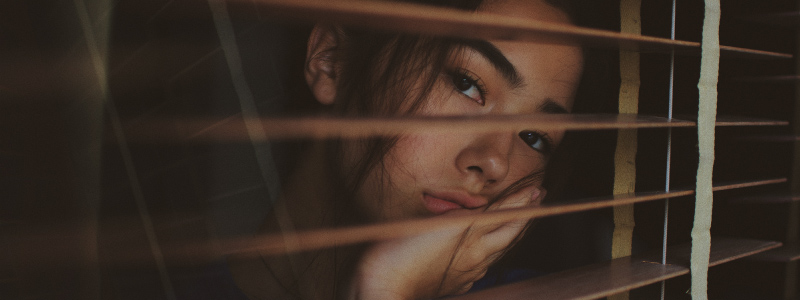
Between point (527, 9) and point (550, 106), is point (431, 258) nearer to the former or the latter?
point (550, 106)

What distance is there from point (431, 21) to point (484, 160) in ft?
1.35

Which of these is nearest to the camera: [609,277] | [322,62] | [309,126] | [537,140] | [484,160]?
[309,126]

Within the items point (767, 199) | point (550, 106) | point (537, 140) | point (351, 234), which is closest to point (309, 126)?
point (351, 234)

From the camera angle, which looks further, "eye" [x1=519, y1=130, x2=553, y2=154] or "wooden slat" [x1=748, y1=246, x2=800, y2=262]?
"eye" [x1=519, y1=130, x2=553, y2=154]

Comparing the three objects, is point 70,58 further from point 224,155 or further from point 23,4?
point 224,155

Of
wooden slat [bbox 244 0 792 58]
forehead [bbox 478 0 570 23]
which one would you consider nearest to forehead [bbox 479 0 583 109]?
forehead [bbox 478 0 570 23]

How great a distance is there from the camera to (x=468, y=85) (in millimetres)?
1005

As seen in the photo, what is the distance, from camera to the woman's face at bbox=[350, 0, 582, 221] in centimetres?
93

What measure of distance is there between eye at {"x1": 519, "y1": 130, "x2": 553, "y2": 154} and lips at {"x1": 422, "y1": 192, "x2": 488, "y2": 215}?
324mm

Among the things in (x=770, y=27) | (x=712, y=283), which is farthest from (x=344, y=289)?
(x=770, y=27)

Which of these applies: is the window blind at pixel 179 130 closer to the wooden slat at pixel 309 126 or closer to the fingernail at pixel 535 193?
the wooden slat at pixel 309 126

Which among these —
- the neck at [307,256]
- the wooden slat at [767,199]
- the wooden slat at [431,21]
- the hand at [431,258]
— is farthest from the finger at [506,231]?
the wooden slat at [767,199]

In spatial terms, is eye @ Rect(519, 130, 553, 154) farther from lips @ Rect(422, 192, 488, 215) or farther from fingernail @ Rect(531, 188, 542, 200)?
lips @ Rect(422, 192, 488, 215)

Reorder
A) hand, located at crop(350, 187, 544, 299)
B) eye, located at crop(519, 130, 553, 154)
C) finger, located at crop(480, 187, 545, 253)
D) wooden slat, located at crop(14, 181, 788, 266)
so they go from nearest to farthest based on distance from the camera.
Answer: wooden slat, located at crop(14, 181, 788, 266) → hand, located at crop(350, 187, 544, 299) → finger, located at crop(480, 187, 545, 253) → eye, located at crop(519, 130, 553, 154)
